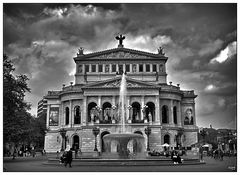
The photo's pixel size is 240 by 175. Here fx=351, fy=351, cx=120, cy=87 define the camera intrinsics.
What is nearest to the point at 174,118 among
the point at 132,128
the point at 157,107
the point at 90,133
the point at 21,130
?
the point at 157,107

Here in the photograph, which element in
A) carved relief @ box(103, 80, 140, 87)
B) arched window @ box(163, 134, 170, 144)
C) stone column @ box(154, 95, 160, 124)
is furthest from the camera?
arched window @ box(163, 134, 170, 144)

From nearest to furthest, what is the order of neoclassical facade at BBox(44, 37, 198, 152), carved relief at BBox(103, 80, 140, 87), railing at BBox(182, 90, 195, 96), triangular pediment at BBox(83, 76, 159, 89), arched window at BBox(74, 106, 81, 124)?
neoclassical facade at BBox(44, 37, 198, 152), triangular pediment at BBox(83, 76, 159, 89), carved relief at BBox(103, 80, 140, 87), arched window at BBox(74, 106, 81, 124), railing at BBox(182, 90, 195, 96)

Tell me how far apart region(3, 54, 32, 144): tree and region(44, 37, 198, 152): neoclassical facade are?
21.2 metres

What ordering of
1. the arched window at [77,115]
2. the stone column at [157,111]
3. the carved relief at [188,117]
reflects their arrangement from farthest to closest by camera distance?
the carved relief at [188,117] < the arched window at [77,115] < the stone column at [157,111]

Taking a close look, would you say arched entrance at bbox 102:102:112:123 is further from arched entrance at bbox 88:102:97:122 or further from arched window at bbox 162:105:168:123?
arched window at bbox 162:105:168:123

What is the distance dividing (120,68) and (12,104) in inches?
1507

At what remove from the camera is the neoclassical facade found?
60.1m

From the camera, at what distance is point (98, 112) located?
2406 inches

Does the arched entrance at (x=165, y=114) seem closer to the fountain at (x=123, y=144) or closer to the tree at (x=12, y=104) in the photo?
the tree at (x=12, y=104)

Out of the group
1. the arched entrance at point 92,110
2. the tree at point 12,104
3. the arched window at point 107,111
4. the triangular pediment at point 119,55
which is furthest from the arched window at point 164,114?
the tree at point 12,104

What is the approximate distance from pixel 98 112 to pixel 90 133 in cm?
397

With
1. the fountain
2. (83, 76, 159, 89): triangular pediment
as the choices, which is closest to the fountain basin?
the fountain

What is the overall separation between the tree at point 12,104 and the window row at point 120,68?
1276 inches

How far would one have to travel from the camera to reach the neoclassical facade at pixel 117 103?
6010cm
